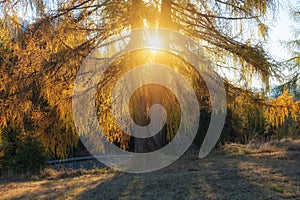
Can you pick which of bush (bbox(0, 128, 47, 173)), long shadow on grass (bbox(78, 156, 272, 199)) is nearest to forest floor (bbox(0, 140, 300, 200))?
long shadow on grass (bbox(78, 156, 272, 199))

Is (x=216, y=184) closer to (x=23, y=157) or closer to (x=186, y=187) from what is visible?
(x=186, y=187)

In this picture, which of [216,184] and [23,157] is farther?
[23,157]

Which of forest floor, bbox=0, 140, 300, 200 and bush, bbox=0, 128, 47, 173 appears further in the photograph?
bush, bbox=0, 128, 47, 173

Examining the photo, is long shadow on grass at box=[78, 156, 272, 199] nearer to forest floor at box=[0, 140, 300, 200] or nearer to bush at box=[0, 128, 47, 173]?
forest floor at box=[0, 140, 300, 200]

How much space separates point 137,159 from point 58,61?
7.86 ft

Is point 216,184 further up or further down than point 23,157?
further down

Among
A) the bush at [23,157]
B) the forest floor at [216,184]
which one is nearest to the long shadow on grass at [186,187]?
the forest floor at [216,184]

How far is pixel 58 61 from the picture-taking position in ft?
14.6

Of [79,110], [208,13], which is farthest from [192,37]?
[79,110]

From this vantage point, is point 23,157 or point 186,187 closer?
point 186,187

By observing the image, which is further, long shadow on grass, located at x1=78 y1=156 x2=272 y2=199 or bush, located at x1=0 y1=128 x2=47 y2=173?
bush, located at x1=0 y1=128 x2=47 y2=173

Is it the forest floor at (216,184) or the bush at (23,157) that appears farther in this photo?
the bush at (23,157)

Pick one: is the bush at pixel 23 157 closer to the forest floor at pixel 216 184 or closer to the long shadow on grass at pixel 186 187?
the forest floor at pixel 216 184

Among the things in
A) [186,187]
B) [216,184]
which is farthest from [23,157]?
[216,184]
